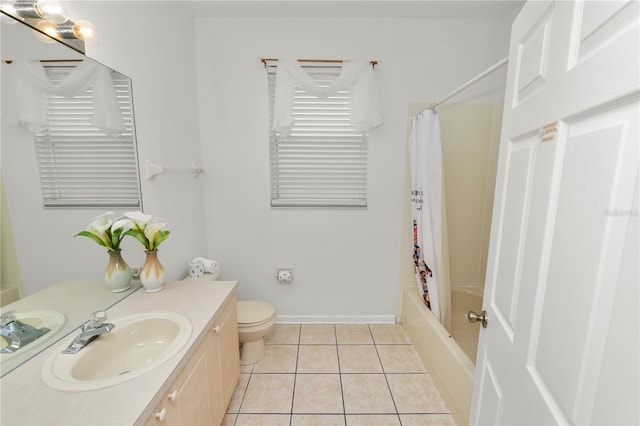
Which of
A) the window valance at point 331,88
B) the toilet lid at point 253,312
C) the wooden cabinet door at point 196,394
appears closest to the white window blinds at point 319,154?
the window valance at point 331,88

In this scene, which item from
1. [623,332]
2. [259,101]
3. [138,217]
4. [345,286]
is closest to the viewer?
[623,332]

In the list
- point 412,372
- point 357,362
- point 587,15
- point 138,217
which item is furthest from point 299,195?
point 587,15

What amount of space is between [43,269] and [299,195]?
1675mm

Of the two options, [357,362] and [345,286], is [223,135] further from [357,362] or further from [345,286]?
[357,362]

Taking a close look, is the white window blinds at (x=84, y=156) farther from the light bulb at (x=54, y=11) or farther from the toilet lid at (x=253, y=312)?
the toilet lid at (x=253, y=312)

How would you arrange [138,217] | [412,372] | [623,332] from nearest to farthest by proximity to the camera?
[623,332]
[138,217]
[412,372]

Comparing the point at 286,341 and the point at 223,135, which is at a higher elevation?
the point at 223,135

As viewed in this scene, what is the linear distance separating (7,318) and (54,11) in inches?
45.5

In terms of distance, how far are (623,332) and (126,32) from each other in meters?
2.26

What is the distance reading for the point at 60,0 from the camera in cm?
110

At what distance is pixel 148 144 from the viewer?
1.63 m

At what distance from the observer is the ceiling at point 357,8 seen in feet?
6.41

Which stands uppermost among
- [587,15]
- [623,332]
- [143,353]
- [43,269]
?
[587,15]

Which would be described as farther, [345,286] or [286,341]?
[345,286]
